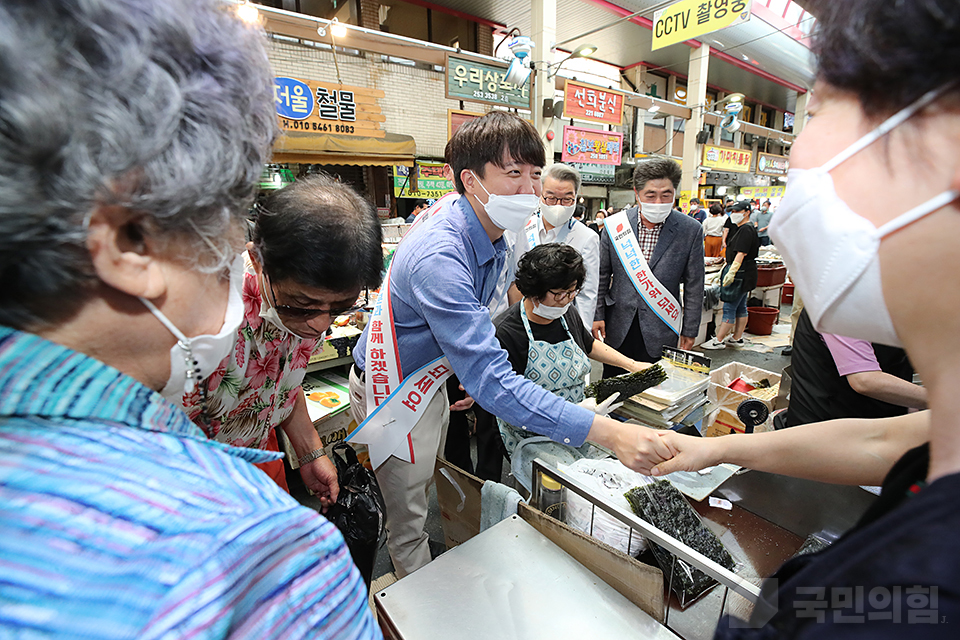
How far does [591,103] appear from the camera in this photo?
6.75 metres

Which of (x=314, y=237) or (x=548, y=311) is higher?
(x=314, y=237)

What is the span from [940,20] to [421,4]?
10563 mm

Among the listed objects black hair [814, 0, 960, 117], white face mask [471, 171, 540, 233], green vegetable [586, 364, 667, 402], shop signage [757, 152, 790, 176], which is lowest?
green vegetable [586, 364, 667, 402]

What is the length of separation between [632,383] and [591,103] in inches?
240

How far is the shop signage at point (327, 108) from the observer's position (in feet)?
17.0

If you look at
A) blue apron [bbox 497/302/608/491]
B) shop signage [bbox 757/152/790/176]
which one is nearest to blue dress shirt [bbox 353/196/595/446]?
blue apron [bbox 497/302/608/491]

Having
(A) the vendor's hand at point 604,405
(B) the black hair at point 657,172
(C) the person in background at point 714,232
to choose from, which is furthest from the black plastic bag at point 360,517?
(C) the person in background at point 714,232

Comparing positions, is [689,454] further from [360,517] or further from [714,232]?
[714,232]

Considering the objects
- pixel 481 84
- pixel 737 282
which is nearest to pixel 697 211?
pixel 737 282

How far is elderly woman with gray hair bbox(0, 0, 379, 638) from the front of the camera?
371mm

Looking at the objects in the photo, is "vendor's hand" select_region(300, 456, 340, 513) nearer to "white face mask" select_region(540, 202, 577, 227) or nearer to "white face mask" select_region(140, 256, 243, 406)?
"white face mask" select_region(140, 256, 243, 406)

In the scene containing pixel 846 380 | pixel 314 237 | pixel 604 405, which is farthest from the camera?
pixel 604 405

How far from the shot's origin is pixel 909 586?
388mm

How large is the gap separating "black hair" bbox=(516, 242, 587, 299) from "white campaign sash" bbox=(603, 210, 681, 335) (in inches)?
46.2
